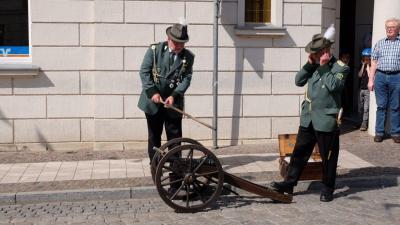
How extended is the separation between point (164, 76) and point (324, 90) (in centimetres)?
172

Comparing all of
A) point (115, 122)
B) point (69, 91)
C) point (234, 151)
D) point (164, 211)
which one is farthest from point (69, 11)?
point (164, 211)

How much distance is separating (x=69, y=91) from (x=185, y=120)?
5.84 feet

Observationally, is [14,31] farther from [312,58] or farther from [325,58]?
[325,58]

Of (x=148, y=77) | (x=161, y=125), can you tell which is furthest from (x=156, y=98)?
(x=161, y=125)

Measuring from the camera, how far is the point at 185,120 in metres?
9.23

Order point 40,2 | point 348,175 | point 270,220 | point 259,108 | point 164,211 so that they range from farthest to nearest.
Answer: point 259,108, point 40,2, point 348,175, point 164,211, point 270,220

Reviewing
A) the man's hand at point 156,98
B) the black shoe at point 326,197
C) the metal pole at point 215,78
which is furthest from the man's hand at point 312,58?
the metal pole at point 215,78

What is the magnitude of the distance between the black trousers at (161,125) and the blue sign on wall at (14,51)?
10.2ft

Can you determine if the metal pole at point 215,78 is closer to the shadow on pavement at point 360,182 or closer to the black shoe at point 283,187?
Result: the shadow on pavement at point 360,182

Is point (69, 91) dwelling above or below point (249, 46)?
below

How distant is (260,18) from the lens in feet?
30.9

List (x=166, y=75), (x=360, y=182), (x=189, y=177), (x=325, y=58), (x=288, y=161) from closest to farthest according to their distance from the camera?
(x=189, y=177) → (x=325, y=58) → (x=166, y=75) → (x=288, y=161) → (x=360, y=182)

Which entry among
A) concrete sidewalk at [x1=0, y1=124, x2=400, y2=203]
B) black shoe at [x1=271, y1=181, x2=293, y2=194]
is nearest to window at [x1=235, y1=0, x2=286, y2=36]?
concrete sidewalk at [x1=0, y1=124, x2=400, y2=203]

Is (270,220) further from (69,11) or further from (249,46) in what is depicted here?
(69,11)
